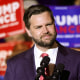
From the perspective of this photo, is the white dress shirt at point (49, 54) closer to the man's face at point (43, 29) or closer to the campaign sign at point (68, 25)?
the man's face at point (43, 29)

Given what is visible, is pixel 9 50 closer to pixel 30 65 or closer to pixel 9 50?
pixel 9 50

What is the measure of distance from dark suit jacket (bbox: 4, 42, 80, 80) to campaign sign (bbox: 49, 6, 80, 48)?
1.08 meters

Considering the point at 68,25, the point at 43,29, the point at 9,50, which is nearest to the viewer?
the point at 43,29

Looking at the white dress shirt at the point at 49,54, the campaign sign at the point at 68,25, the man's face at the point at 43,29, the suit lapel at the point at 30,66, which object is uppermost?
the man's face at the point at 43,29

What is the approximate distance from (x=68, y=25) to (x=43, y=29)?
4.00 ft

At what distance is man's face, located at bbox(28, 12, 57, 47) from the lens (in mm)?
1242

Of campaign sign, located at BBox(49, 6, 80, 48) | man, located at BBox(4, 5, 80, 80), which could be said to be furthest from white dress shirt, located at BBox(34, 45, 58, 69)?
campaign sign, located at BBox(49, 6, 80, 48)

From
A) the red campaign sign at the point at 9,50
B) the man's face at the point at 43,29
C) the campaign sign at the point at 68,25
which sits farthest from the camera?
the red campaign sign at the point at 9,50

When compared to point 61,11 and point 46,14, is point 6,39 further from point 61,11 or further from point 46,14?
point 46,14

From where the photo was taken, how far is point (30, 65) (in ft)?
4.31

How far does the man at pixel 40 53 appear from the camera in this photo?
1.24 metres

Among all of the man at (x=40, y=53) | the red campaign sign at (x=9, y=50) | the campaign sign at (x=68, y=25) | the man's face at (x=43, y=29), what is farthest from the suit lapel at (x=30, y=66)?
the red campaign sign at (x=9, y=50)

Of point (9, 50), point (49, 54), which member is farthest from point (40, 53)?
point (9, 50)

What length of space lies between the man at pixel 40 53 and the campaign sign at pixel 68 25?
1.05m
